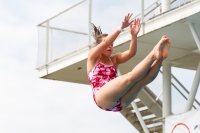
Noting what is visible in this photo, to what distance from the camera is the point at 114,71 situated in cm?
1078

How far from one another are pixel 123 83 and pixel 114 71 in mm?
761

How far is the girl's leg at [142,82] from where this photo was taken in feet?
32.6

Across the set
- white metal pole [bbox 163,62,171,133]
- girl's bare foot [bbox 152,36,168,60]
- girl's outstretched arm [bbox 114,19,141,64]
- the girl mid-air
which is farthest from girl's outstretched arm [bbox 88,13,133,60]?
white metal pole [bbox 163,62,171,133]

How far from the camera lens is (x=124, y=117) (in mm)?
21859

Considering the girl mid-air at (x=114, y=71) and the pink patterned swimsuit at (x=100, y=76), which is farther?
the pink patterned swimsuit at (x=100, y=76)

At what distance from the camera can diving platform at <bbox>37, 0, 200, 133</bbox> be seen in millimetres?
15961

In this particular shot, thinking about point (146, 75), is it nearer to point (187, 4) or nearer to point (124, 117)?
point (187, 4)

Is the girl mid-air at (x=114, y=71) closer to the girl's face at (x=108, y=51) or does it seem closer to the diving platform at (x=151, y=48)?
the girl's face at (x=108, y=51)

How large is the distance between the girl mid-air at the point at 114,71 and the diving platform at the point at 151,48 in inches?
203

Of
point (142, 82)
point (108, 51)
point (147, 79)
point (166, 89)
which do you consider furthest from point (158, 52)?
point (166, 89)

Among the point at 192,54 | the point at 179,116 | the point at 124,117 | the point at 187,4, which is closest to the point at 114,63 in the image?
the point at 187,4

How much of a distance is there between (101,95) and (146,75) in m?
0.74

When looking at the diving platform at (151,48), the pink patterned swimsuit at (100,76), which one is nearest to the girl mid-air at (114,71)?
the pink patterned swimsuit at (100,76)

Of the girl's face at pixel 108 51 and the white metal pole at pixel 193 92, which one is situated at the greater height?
the white metal pole at pixel 193 92
